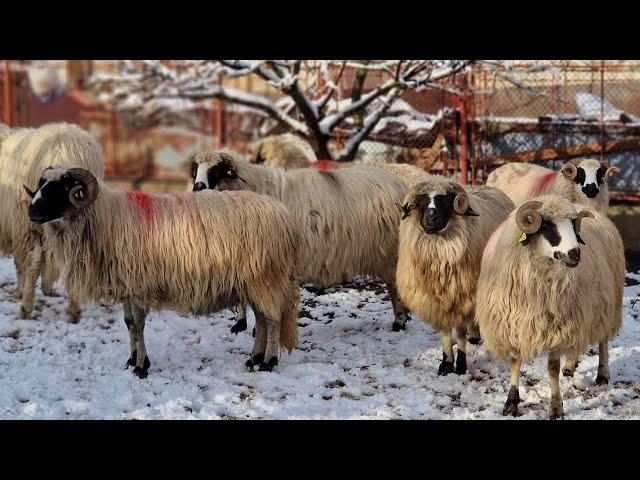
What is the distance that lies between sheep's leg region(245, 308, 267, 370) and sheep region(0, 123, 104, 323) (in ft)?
Answer: 6.70

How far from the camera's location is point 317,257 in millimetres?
7512

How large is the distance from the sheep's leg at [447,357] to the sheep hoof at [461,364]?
0.05 metres

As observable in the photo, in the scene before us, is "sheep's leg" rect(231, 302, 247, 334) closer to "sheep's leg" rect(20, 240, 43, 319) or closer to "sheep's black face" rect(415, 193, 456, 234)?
"sheep's leg" rect(20, 240, 43, 319)

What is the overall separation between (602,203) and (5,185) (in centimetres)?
631

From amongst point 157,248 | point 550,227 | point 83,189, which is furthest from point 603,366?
point 83,189

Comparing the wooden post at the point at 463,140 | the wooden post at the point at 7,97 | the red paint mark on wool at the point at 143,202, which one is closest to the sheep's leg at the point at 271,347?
the red paint mark on wool at the point at 143,202

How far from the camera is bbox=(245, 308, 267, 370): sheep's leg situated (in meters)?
6.60

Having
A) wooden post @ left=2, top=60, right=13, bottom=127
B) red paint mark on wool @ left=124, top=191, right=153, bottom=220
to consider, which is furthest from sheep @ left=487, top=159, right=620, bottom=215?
wooden post @ left=2, top=60, right=13, bottom=127

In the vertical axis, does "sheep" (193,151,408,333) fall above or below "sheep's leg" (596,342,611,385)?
above

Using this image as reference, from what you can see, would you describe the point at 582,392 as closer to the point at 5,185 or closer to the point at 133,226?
the point at 133,226

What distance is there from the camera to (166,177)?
14297 mm

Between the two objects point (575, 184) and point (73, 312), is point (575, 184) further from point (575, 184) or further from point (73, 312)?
point (73, 312)

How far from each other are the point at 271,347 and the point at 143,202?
1.55m

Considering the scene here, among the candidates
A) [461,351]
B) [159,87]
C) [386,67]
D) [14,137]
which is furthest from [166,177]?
[461,351]
